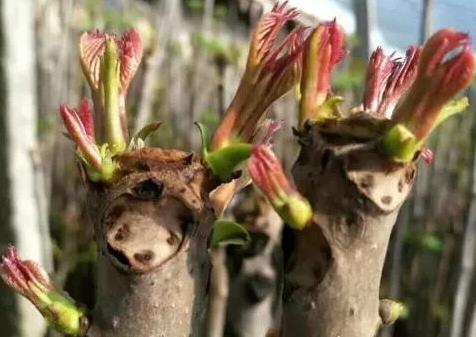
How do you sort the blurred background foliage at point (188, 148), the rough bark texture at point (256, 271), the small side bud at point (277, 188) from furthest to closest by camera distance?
the blurred background foliage at point (188, 148)
the rough bark texture at point (256, 271)
the small side bud at point (277, 188)

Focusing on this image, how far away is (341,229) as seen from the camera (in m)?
0.47

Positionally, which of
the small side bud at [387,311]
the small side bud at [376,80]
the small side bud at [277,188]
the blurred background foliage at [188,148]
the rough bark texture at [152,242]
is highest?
the small side bud at [376,80]

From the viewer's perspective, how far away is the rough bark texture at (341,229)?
463 millimetres

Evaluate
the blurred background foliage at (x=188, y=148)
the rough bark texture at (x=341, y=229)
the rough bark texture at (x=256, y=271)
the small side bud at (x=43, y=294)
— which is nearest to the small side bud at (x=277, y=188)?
the rough bark texture at (x=341, y=229)

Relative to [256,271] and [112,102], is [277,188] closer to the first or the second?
[112,102]

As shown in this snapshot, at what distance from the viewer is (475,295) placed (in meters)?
1.59

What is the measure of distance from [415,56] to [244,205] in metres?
1.30

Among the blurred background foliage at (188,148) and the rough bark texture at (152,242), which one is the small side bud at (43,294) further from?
the blurred background foliage at (188,148)

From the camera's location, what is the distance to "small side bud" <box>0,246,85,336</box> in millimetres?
513

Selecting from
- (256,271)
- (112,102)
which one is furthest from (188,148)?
(112,102)

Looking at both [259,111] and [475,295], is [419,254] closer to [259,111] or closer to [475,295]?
[475,295]

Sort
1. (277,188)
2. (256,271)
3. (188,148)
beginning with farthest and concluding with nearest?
(188,148) < (256,271) < (277,188)

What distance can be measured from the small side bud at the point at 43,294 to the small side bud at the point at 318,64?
17cm

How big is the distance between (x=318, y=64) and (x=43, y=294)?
20 centimetres
